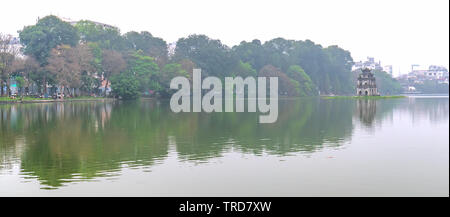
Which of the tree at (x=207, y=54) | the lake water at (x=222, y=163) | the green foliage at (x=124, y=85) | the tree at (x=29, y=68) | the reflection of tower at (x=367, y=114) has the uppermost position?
the tree at (x=207, y=54)

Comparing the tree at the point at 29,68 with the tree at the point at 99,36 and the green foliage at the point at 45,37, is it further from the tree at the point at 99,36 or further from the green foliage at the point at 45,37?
the tree at the point at 99,36

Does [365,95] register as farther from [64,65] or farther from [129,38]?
[64,65]

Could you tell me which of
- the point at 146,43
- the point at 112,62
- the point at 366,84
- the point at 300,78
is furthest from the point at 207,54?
the point at 366,84

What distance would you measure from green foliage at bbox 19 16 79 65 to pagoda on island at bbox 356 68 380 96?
204ft

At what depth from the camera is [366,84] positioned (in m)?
113

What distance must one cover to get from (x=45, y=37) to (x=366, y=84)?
226ft

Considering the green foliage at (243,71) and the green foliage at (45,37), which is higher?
the green foliage at (45,37)

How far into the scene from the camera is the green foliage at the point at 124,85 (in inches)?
3164

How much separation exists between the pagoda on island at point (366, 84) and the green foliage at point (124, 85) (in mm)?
54628

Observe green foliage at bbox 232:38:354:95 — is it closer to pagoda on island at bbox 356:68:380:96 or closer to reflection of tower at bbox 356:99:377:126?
pagoda on island at bbox 356:68:380:96

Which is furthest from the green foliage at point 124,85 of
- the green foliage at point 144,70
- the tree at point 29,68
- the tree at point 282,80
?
the tree at point 282,80

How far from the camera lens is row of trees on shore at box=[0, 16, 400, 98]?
7281 centimetres

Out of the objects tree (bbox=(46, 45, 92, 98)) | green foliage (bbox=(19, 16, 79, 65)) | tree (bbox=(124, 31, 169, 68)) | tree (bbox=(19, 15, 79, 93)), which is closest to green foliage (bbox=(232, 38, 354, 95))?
tree (bbox=(124, 31, 169, 68))
